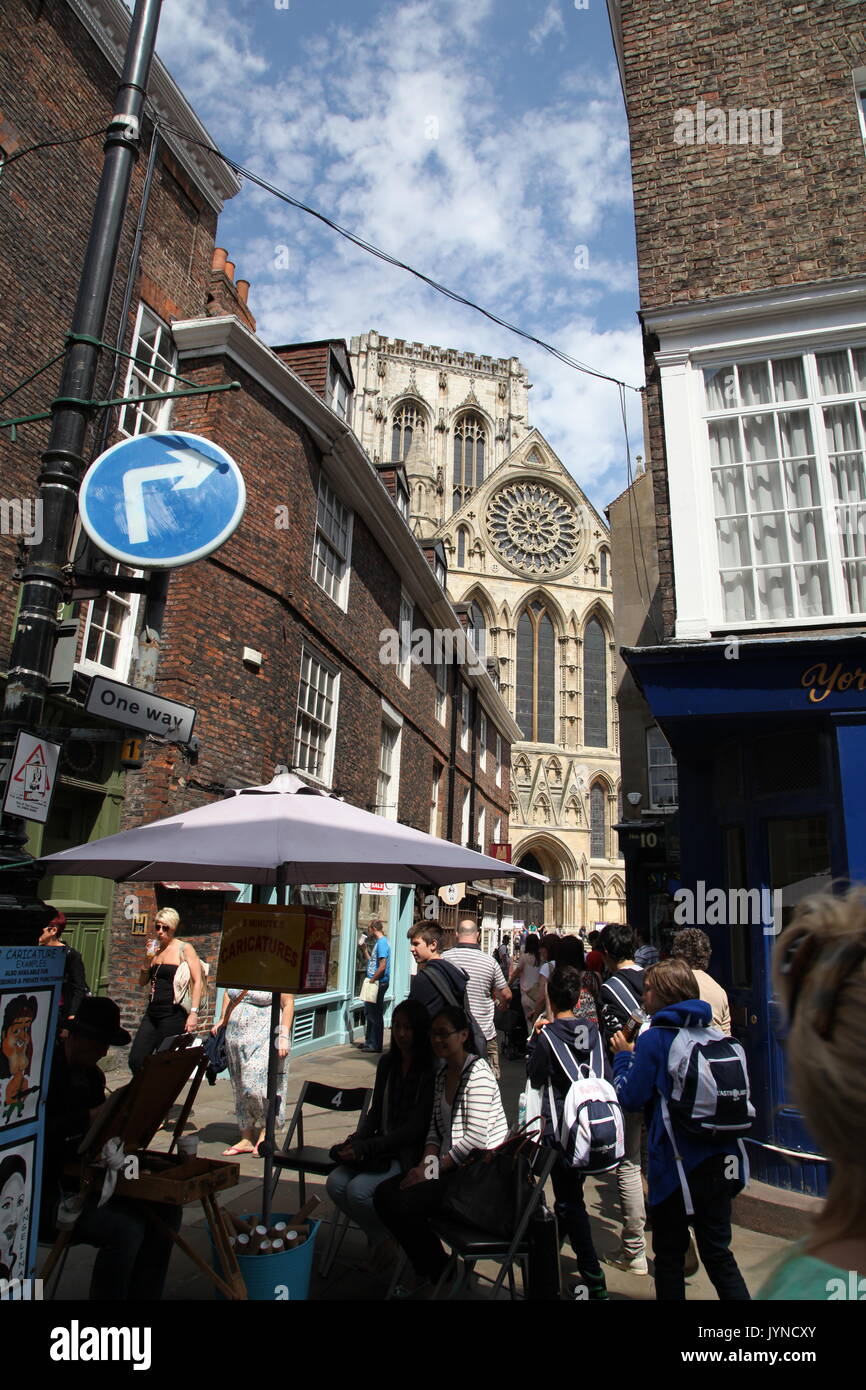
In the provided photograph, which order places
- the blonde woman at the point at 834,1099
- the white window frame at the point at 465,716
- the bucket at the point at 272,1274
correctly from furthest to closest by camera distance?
the white window frame at the point at 465,716 → the bucket at the point at 272,1274 → the blonde woman at the point at 834,1099

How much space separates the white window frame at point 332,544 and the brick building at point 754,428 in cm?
622

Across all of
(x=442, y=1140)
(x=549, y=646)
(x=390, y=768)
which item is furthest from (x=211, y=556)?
(x=549, y=646)

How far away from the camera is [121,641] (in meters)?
9.61

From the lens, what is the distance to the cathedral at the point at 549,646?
137ft

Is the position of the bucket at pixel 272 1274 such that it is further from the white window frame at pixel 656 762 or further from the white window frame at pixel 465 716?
the white window frame at pixel 465 716

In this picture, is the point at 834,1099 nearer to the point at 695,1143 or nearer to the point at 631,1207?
the point at 695,1143

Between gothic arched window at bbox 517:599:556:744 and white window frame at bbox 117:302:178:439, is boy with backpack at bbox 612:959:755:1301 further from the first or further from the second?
gothic arched window at bbox 517:599:556:744

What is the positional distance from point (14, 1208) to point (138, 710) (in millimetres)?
2066

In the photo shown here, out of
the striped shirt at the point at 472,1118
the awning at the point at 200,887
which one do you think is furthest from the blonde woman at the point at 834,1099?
the awning at the point at 200,887

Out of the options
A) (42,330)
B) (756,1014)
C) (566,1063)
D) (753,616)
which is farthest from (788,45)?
(566,1063)

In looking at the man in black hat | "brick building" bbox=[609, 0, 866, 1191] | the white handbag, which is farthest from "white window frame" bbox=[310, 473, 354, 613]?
the man in black hat

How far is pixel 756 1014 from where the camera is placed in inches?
245

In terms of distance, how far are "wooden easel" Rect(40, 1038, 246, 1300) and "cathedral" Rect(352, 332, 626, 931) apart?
37068 millimetres
